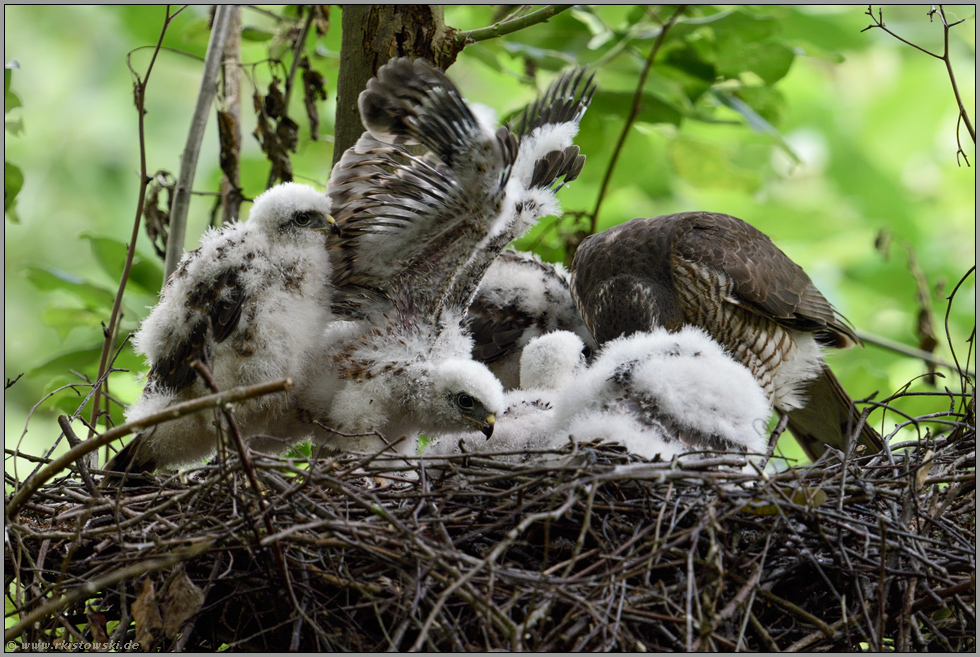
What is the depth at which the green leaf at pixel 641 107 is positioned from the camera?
3709 millimetres

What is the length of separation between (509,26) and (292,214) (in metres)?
0.96

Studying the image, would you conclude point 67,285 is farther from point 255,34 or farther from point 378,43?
point 378,43

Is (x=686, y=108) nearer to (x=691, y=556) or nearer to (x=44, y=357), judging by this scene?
(x=691, y=556)

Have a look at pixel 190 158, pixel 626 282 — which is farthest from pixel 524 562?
pixel 190 158

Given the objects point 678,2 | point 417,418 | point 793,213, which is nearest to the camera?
point 417,418

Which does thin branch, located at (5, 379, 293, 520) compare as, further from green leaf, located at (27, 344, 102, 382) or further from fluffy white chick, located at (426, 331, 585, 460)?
green leaf, located at (27, 344, 102, 382)

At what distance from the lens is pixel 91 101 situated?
21.6 ft

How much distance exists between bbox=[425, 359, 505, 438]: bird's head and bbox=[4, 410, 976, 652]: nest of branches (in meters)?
0.42

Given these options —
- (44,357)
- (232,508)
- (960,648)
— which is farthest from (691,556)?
(44,357)

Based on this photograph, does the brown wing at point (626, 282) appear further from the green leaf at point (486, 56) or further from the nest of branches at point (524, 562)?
the nest of branches at point (524, 562)

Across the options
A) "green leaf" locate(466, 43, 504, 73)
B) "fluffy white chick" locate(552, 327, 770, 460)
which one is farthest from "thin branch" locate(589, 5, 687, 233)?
"fluffy white chick" locate(552, 327, 770, 460)

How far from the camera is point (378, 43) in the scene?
292 cm

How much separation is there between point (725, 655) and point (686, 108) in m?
2.87

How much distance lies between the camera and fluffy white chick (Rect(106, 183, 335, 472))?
2.49 meters
